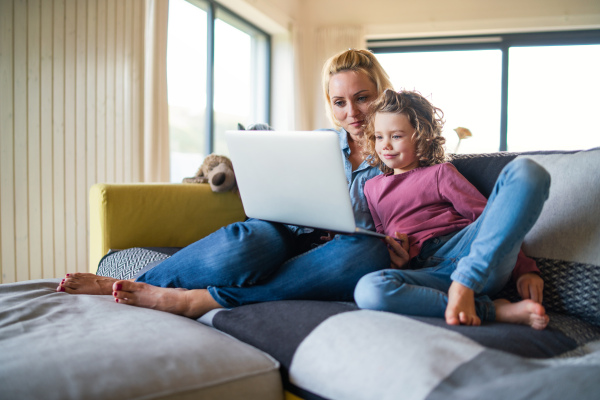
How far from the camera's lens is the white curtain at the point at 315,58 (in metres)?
4.81

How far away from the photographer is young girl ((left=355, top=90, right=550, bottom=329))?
91 centimetres

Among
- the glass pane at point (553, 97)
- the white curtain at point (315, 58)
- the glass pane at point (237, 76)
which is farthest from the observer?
the white curtain at point (315, 58)

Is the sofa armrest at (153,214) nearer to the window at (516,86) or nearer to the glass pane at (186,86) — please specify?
the glass pane at (186,86)

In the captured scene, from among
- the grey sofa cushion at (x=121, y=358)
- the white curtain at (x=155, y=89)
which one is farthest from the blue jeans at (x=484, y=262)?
the white curtain at (x=155, y=89)

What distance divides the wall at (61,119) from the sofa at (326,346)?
3.85 ft

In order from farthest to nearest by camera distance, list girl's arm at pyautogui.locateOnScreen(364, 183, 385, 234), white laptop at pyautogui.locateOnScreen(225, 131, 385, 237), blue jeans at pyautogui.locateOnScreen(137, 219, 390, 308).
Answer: girl's arm at pyautogui.locateOnScreen(364, 183, 385, 234), blue jeans at pyautogui.locateOnScreen(137, 219, 390, 308), white laptop at pyautogui.locateOnScreen(225, 131, 385, 237)

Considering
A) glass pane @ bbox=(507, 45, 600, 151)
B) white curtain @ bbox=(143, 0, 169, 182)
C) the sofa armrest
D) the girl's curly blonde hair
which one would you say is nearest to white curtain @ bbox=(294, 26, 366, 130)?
→ glass pane @ bbox=(507, 45, 600, 151)

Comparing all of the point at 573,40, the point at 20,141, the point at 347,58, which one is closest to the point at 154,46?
the point at 20,141

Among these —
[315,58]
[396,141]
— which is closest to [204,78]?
[315,58]

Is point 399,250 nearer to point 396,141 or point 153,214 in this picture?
point 396,141

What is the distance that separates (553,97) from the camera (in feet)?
15.0

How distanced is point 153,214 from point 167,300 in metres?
0.78

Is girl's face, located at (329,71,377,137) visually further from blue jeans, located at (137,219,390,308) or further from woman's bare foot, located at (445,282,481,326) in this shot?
woman's bare foot, located at (445,282,481,326)

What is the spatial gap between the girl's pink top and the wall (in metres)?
1.71
